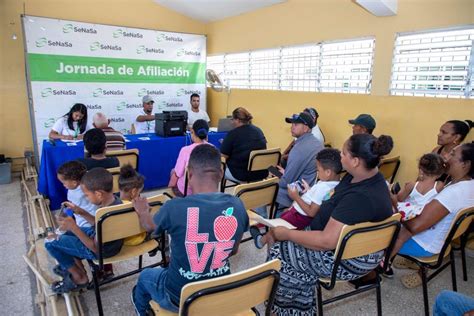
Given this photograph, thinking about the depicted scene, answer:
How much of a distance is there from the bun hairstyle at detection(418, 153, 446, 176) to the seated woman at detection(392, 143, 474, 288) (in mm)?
68

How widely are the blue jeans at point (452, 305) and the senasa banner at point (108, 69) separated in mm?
4928

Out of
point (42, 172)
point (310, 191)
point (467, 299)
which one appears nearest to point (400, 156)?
point (310, 191)

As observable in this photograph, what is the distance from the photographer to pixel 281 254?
1.72 meters

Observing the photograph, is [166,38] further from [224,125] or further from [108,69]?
[224,125]

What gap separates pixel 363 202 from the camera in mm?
1449

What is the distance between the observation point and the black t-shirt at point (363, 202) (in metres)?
1.45

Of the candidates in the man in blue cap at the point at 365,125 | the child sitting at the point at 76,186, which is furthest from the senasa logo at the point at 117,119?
the man in blue cap at the point at 365,125

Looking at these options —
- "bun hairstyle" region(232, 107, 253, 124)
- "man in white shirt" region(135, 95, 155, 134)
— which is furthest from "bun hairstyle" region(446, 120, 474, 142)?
"man in white shirt" region(135, 95, 155, 134)

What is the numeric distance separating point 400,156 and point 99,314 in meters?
3.07

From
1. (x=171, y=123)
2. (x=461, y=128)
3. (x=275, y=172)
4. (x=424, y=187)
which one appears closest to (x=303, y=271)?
(x=275, y=172)

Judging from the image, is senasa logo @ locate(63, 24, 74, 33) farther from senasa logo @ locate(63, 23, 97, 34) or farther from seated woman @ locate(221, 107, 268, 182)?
seated woman @ locate(221, 107, 268, 182)

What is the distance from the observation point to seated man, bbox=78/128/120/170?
254 centimetres

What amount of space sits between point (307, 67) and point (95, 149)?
299 cm

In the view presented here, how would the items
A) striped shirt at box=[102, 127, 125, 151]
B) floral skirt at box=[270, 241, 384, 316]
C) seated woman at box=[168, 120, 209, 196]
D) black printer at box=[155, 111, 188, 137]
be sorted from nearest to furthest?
floral skirt at box=[270, 241, 384, 316]
seated woman at box=[168, 120, 209, 196]
striped shirt at box=[102, 127, 125, 151]
black printer at box=[155, 111, 188, 137]
